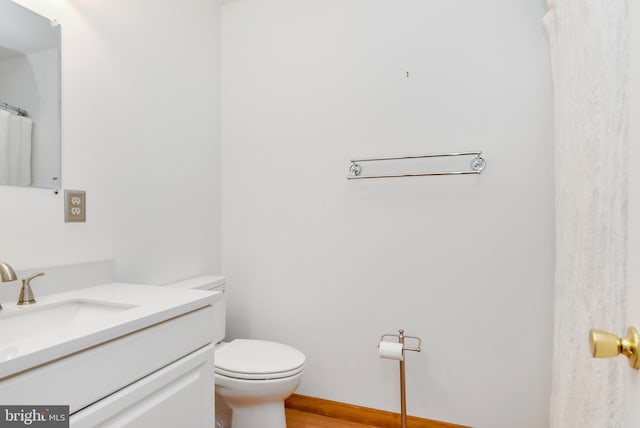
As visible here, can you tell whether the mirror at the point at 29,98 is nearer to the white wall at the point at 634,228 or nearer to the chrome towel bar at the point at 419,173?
the chrome towel bar at the point at 419,173

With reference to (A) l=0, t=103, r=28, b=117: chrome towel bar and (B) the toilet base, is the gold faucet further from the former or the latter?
(B) the toilet base

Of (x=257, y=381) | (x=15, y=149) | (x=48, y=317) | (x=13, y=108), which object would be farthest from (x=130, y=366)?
(x=13, y=108)

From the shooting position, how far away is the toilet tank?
68.5 inches

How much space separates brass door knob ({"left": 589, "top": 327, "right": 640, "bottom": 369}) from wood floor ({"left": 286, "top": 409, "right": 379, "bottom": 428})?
5.45 feet

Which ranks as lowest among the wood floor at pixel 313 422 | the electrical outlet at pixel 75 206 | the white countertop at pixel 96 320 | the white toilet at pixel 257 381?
the wood floor at pixel 313 422

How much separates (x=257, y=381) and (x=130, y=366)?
677 mm

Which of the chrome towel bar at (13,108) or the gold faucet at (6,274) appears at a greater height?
the chrome towel bar at (13,108)

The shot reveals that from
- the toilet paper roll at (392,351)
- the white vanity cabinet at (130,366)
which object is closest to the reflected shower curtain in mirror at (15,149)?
the white vanity cabinet at (130,366)

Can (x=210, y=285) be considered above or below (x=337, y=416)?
above

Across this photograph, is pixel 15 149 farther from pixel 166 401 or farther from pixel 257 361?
pixel 257 361

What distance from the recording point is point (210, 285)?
73.1 inches

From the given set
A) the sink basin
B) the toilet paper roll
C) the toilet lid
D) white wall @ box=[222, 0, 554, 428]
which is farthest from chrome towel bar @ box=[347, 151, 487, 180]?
the sink basin

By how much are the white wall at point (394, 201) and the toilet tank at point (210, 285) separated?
0.26 metres

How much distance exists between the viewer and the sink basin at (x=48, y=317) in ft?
3.24
